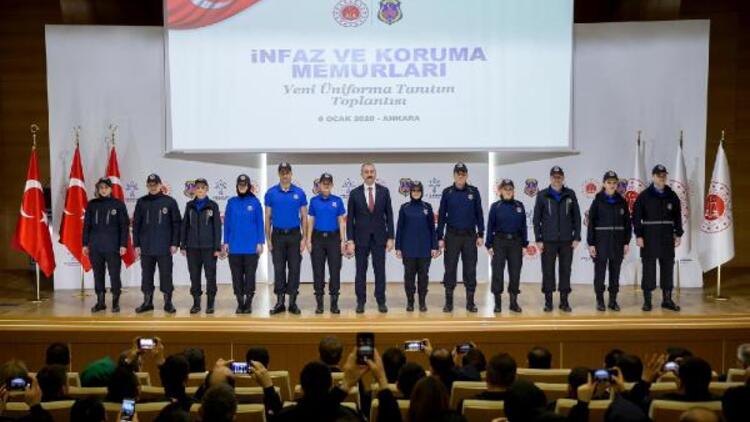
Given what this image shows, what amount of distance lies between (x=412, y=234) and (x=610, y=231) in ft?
6.27

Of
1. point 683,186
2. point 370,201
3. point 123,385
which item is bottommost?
point 123,385

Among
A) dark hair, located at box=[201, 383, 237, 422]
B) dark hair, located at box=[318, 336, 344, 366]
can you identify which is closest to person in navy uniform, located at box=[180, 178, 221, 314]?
dark hair, located at box=[318, 336, 344, 366]

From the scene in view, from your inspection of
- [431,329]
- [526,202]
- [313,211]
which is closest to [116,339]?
[313,211]

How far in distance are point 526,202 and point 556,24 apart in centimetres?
206

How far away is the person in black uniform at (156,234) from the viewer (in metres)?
8.21

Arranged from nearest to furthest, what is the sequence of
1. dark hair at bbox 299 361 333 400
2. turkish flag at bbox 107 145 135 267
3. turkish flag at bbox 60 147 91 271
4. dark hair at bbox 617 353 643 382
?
dark hair at bbox 299 361 333 400
dark hair at bbox 617 353 643 382
turkish flag at bbox 60 147 91 271
turkish flag at bbox 107 145 135 267

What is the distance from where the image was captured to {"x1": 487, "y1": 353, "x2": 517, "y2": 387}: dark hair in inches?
161

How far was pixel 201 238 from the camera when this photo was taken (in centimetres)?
817

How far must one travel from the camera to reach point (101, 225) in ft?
27.1

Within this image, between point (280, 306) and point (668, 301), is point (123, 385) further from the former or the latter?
point (668, 301)

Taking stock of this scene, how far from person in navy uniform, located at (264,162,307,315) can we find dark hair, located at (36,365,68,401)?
3860mm

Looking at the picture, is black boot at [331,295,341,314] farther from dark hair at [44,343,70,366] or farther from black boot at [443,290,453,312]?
dark hair at [44,343,70,366]

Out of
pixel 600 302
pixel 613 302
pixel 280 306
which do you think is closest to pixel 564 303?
pixel 600 302

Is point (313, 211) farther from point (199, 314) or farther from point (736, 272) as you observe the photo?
point (736, 272)
